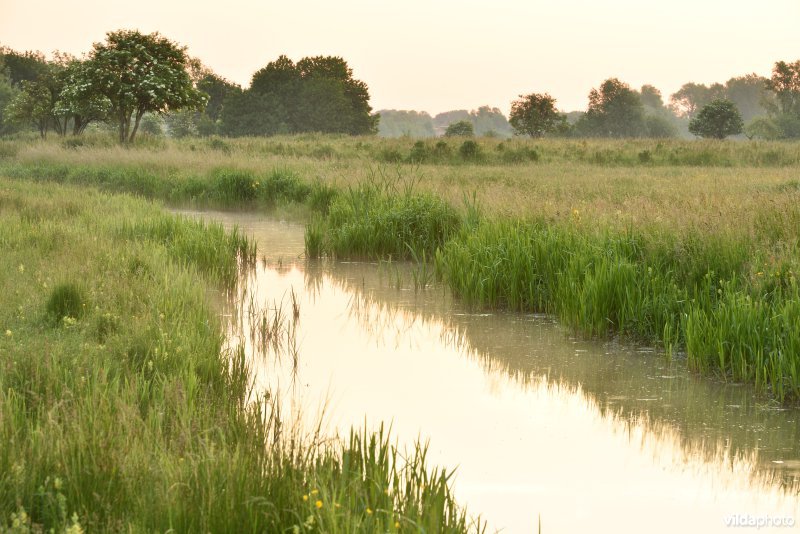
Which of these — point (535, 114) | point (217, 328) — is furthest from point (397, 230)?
point (535, 114)

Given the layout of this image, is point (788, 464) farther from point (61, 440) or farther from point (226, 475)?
point (61, 440)

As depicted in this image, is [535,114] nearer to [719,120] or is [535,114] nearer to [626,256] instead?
[719,120]

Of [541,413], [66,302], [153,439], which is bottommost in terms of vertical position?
[541,413]

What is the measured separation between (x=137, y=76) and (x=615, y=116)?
72.3 metres

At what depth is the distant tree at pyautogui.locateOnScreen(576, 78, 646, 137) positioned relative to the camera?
332 feet

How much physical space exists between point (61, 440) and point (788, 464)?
440 centimetres

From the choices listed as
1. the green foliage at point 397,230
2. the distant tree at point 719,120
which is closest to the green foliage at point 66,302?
the green foliage at point 397,230

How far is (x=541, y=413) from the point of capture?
6699 millimetres

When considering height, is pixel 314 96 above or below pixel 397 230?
above

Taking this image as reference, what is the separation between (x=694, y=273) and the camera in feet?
30.1

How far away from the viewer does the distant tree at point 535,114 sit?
75.2 m

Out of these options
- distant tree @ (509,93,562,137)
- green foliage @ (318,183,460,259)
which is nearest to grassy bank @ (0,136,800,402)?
green foliage @ (318,183,460,259)

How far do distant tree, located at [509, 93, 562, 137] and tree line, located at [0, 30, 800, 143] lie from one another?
0.09 meters

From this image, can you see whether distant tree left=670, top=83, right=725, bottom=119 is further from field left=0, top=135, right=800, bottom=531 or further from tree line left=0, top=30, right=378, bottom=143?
field left=0, top=135, right=800, bottom=531
